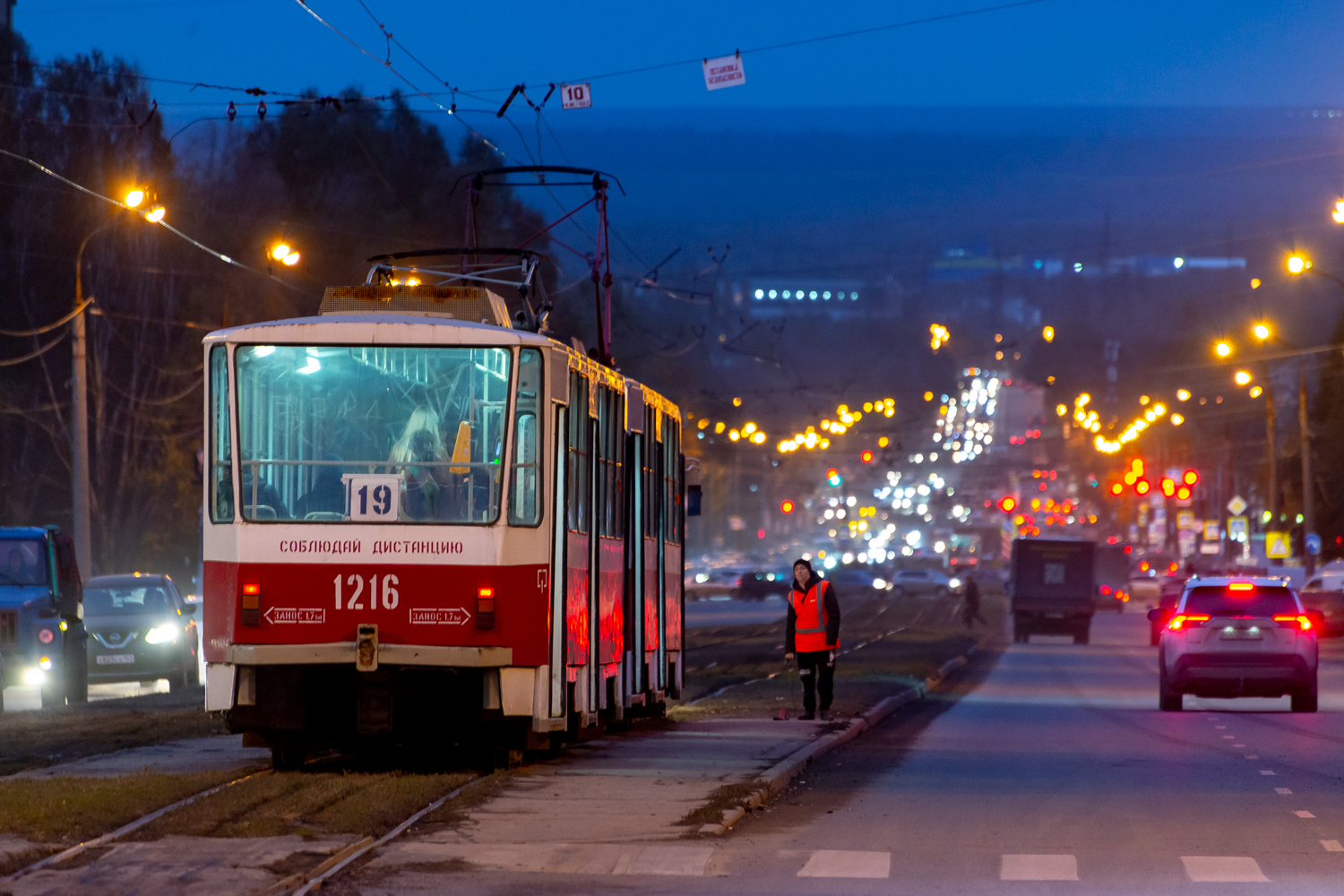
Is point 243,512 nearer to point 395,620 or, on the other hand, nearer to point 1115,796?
point 395,620

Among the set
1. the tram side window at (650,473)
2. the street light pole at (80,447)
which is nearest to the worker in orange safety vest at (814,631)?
the tram side window at (650,473)

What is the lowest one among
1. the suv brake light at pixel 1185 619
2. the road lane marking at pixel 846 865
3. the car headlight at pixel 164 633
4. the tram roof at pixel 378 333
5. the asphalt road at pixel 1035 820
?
the asphalt road at pixel 1035 820

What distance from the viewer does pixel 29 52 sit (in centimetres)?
5350

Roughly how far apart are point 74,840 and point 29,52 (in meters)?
46.1

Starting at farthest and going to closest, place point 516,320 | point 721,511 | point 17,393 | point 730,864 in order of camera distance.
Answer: point 721,511
point 17,393
point 516,320
point 730,864

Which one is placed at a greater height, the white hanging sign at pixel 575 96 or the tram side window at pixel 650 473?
the white hanging sign at pixel 575 96

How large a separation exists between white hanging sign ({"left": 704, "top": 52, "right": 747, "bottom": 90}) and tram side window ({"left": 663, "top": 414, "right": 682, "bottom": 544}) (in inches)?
274

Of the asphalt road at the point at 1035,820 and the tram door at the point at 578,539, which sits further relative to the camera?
the tram door at the point at 578,539

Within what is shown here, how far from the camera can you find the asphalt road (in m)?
10.5

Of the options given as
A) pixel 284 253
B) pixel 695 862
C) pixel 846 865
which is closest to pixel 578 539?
pixel 695 862

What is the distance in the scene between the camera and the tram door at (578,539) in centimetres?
1565

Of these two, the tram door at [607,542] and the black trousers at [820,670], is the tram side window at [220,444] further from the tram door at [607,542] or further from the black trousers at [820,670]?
the black trousers at [820,670]

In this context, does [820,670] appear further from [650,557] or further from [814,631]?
[650,557]

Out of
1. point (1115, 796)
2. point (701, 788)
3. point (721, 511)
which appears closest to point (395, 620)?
point (701, 788)
